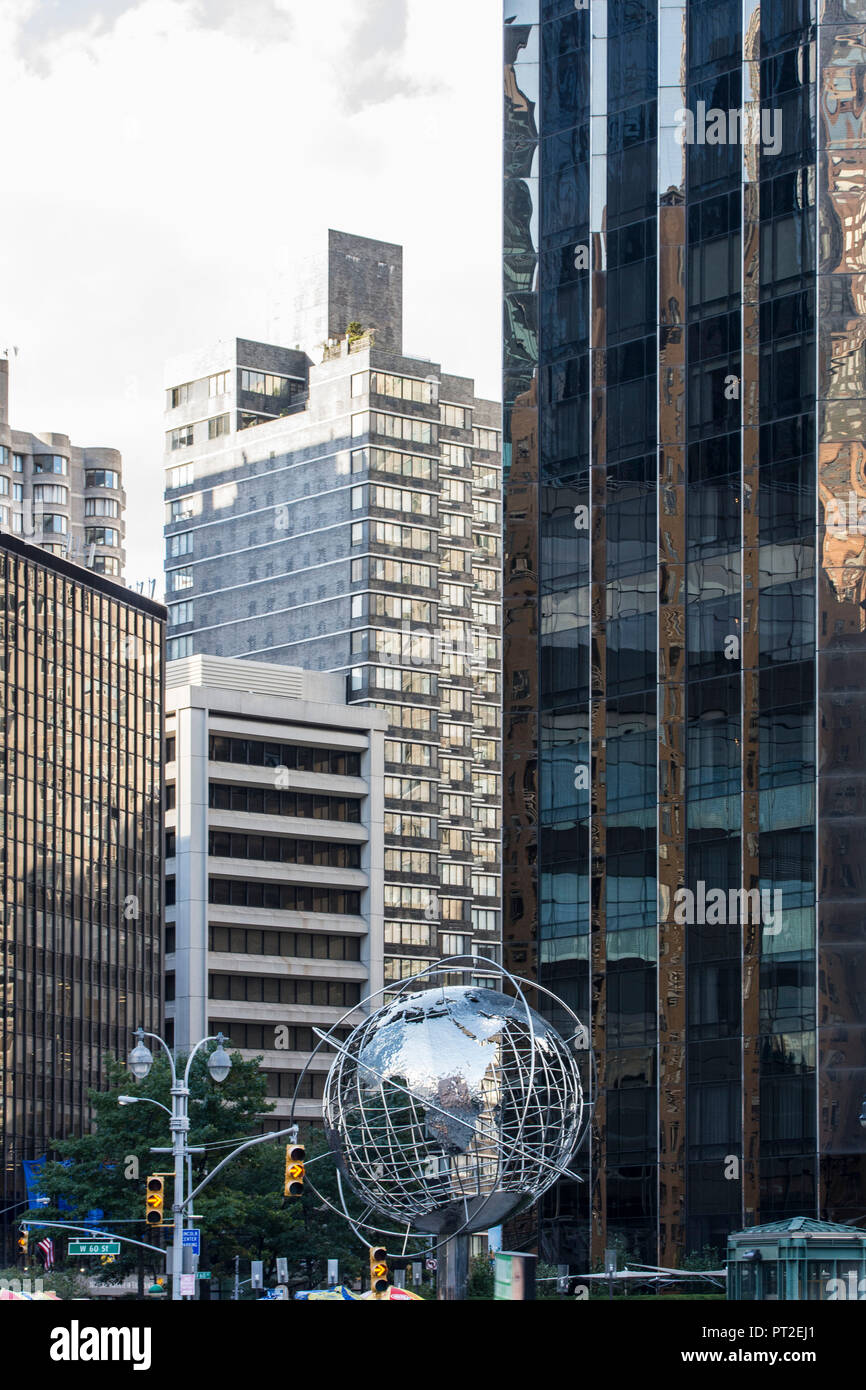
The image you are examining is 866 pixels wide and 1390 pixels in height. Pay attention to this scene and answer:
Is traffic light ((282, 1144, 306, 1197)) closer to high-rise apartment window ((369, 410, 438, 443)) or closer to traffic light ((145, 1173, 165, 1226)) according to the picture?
traffic light ((145, 1173, 165, 1226))

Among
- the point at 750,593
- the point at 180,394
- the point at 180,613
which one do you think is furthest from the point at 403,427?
the point at 750,593

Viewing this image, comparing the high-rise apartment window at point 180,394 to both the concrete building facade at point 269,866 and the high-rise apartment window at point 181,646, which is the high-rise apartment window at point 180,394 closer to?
the high-rise apartment window at point 181,646

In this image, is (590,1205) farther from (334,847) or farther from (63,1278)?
(334,847)

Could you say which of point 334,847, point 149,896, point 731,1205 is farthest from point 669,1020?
point 334,847

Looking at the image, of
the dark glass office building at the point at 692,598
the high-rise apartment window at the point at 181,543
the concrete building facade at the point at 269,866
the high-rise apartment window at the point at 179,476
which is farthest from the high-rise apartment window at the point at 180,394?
the dark glass office building at the point at 692,598


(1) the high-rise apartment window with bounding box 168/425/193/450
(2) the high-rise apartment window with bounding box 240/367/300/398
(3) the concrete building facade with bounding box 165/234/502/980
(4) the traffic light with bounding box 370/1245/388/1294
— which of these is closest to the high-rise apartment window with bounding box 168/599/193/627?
(3) the concrete building facade with bounding box 165/234/502/980

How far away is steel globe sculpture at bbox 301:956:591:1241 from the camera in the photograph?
112 feet

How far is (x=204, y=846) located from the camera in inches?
5615

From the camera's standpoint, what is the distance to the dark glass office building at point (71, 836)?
11825cm

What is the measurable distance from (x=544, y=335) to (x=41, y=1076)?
57.0 meters

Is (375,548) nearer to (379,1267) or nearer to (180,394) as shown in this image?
Result: (180,394)

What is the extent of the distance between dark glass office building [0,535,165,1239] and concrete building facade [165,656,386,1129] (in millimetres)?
6731

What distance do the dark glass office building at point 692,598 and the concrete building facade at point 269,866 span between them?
63.6 metres

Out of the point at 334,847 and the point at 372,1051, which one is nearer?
the point at 372,1051
